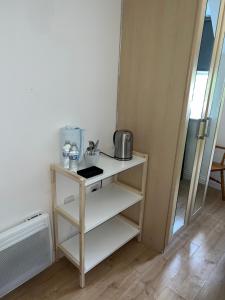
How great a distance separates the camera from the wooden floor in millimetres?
1567

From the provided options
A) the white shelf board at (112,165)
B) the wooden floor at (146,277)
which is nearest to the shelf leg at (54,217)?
the wooden floor at (146,277)

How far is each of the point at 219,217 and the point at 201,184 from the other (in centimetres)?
48

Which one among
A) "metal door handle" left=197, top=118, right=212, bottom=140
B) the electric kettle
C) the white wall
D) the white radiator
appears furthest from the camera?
"metal door handle" left=197, top=118, right=212, bottom=140

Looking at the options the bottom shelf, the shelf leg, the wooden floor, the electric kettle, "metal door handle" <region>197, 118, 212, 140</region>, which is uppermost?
"metal door handle" <region>197, 118, 212, 140</region>

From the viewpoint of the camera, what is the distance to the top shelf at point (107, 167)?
1.41 m

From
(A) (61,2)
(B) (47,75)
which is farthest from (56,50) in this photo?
(A) (61,2)

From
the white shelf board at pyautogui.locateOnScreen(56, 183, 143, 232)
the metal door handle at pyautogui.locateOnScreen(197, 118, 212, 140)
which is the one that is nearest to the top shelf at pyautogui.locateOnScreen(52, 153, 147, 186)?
the white shelf board at pyautogui.locateOnScreen(56, 183, 143, 232)

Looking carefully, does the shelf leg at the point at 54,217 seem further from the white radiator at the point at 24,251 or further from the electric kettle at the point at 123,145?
the electric kettle at the point at 123,145

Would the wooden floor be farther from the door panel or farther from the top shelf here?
the top shelf

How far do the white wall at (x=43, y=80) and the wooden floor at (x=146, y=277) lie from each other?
0.54 metres

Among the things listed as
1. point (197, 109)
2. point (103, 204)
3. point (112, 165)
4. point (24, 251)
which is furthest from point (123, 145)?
point (24, 251)

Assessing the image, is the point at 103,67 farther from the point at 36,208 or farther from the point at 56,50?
the point at 36,208

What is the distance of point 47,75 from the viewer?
1.42m

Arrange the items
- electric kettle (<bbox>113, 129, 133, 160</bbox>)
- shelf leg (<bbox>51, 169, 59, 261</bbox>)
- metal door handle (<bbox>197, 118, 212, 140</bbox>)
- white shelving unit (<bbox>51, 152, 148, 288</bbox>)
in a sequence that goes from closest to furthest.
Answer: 1. white shelving unit (<bbox>51, 152, 148, 288</bbox>)
2. shelf leg (<bbox>51, 169, 59, 261</bbox>)
3. electric kettle (<bbox>113, 129, 133, 160</bbox>)
4. metal door handle (<bbox>197, 118, 212, 140</bbox>)
